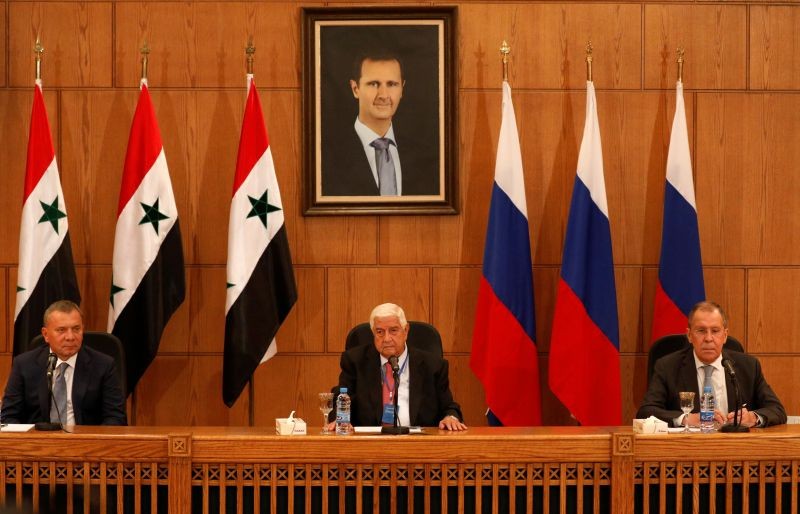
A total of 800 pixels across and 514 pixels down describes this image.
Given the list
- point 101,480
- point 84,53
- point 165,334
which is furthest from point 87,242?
point 101,480

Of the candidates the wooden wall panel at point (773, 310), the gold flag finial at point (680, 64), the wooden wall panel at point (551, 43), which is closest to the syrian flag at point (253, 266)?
the wooden wall panel at point (551, 43)

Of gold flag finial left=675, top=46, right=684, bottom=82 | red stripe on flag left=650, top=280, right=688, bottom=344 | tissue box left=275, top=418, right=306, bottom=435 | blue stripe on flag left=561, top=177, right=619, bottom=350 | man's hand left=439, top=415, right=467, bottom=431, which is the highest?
gold flag finial left=675, top=46, right=684, bottom=82

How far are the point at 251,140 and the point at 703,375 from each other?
2.73 m

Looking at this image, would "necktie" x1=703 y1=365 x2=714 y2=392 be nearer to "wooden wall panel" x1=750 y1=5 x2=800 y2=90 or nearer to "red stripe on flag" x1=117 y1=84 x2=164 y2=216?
"wooden wall panel" x1=750 y1=5 x2=800 y2=90

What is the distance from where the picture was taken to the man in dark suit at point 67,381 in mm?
4414

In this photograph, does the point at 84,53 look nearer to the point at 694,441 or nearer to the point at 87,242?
the point at 87,242

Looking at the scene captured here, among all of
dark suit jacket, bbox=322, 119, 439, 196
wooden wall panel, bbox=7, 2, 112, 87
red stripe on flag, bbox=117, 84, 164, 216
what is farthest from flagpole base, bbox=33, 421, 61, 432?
wooden wall panel, bbox=7, 2, 112, 87

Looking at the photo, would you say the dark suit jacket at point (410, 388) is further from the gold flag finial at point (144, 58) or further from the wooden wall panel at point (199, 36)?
the gold flag finial at point (144, 58)

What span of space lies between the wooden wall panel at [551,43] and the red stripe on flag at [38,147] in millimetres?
2386

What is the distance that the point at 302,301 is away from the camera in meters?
5.91

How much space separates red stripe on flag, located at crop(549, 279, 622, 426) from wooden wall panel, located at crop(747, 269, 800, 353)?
968mm

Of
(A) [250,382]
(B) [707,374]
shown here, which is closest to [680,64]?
(B) [707,374]

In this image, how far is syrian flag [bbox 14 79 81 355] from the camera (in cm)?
545

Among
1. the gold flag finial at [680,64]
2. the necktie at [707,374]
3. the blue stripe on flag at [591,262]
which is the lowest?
the necktie at [707,374]
